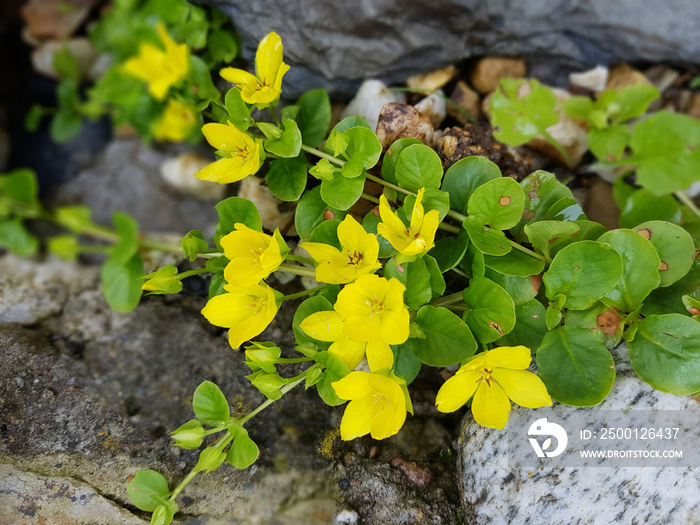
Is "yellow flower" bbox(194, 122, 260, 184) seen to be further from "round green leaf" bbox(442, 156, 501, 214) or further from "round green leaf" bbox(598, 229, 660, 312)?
"round green leaf" bbox(598, 229, 660, 312)

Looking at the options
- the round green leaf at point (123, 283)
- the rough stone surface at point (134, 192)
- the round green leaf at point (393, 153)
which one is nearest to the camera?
the round green leaf at point (393, 153)

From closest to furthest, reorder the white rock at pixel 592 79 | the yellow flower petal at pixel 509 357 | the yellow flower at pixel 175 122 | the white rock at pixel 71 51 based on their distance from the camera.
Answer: the yellow flower petal at pixel 509 357
the white rock at pixel 592 79
the yellow flower at pixel 175 122
the white rock at pixel 71 51

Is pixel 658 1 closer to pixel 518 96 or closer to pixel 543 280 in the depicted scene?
pixel 518 96

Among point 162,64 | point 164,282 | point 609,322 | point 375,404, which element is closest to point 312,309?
point 375,404

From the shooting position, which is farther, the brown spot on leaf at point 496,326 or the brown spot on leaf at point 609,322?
the brown spot on leaf at point 609,322

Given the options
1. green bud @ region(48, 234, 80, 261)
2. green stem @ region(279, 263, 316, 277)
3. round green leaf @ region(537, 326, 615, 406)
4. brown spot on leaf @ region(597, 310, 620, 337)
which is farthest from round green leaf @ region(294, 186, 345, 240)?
A: green bud @ region(48, 234, 80, 261)

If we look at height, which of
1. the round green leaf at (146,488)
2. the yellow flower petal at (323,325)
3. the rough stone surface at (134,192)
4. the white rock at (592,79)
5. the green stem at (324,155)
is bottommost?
the rough stone surface at (134,192)

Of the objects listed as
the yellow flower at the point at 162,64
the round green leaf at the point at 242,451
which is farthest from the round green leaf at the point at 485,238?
the yellow flower at the point at 162,64

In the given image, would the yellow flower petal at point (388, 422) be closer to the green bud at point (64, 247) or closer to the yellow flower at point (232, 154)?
the yellow flower at point (232, 154)

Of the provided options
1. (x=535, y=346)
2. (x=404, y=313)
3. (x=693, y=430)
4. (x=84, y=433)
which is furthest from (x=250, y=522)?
(x=693, y=430)
